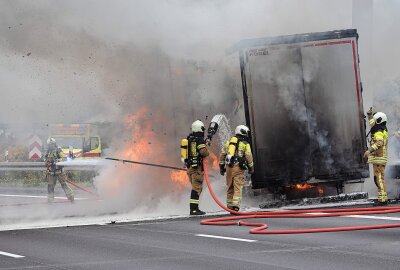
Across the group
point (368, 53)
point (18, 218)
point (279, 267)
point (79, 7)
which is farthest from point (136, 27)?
point (279, 267)

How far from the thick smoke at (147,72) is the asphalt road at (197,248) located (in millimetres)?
3264

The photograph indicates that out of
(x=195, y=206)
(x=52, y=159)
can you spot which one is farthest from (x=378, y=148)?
(x=52, y=159)

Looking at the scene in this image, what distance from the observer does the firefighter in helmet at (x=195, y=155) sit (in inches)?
603

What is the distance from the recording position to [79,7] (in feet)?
46.0

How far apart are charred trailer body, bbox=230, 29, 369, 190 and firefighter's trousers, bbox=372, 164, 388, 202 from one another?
0.55 m

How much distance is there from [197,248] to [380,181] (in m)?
6.15

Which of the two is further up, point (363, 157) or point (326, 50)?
point (326, 50)

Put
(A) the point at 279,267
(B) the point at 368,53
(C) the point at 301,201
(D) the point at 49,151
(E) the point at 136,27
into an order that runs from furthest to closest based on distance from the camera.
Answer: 1. (D) the point at 49,151
2. (B) the point at 368,53
3. (C) the point at 301,201
4. (E) the point at 136,27
5. (A) the point at 279,267

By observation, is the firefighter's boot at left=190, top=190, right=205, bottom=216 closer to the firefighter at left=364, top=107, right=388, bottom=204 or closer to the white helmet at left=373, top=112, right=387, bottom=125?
the firefighter at left=364, top=107, right=388, bottom=204

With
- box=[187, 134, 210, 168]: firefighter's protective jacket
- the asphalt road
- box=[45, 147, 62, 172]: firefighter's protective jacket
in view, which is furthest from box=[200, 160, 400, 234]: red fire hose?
box=[45, 147, 62, 172]: firefighter's protective jacket

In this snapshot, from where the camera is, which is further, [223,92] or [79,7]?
[223,92]

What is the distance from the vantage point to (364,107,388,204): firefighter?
1569 cm

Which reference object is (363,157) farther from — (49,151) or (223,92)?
(49,151)

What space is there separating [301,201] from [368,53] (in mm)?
3992
